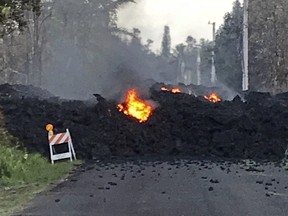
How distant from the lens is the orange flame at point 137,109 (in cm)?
2828

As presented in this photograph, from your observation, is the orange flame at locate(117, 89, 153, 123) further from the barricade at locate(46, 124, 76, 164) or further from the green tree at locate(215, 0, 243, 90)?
the green tree at locate(215, 0, 243, 90)

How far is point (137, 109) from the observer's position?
94.0ft

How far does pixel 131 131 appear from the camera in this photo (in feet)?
88.7

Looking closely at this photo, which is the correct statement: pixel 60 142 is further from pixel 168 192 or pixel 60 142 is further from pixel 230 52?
pixel 230 52

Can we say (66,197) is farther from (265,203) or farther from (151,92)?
(151,92)

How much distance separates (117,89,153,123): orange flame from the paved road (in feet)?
22.5

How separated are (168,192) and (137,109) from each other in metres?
13.6

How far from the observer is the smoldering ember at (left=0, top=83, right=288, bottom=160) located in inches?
1011

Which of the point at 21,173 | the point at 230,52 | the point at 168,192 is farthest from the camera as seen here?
the point at 230,52

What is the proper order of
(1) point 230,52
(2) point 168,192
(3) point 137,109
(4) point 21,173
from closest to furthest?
(2) point 168,192, (4) point 21,173, (3) point 137,109, (1) point 230,52

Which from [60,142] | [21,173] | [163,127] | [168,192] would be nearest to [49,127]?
[60,142]

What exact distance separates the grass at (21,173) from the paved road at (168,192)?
0.45 meters

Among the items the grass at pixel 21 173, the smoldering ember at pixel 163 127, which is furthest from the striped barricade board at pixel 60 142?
the smoldering ember at pixel 163 127

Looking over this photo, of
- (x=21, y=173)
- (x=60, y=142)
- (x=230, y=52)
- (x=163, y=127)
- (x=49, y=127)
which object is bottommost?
(x=21, y=173)
